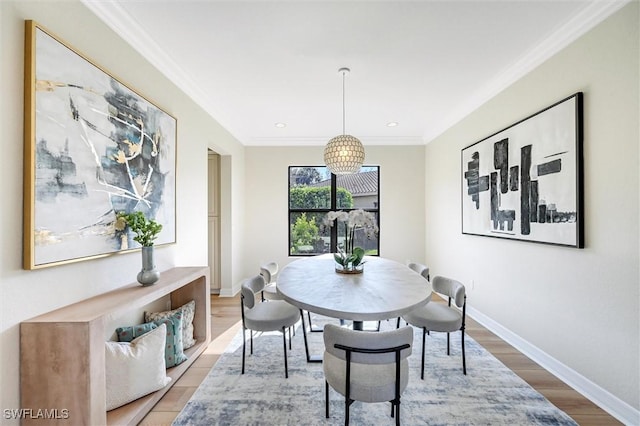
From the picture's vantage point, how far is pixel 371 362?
133 centimetres

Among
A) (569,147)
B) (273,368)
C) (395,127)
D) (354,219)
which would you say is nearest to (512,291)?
(569,147)

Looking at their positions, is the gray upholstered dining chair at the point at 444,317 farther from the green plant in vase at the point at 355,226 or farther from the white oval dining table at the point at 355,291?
the green plant in vase at the point at 355,226

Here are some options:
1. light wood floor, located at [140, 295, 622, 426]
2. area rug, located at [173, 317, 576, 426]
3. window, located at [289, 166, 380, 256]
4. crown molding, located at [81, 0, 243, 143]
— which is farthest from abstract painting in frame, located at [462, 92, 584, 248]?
crown molding, located at [81, 0, 243, 143]

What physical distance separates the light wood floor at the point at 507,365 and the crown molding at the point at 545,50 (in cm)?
246

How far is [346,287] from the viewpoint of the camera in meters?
1.89

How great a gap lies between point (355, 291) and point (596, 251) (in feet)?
5.28

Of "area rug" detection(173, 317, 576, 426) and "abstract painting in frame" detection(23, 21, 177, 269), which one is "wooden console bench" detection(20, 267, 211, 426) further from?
"area rug" detection(173, 317, 576, 426)

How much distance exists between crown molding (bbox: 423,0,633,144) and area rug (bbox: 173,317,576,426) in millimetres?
2497

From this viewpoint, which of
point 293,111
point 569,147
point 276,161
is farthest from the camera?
point 276,161

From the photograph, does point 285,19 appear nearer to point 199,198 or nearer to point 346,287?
point 346,287

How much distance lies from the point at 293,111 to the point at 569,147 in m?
2.75

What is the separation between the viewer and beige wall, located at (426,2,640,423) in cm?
164

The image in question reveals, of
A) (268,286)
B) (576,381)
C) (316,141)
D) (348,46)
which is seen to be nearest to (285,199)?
(316,141)

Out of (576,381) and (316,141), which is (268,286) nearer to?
(576,381)
